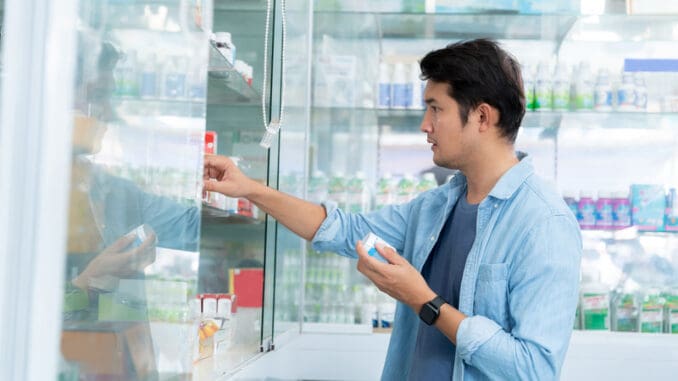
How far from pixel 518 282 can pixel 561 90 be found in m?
2.05

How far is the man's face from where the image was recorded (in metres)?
2.22

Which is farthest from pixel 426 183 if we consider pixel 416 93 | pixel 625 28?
pixel 625 28

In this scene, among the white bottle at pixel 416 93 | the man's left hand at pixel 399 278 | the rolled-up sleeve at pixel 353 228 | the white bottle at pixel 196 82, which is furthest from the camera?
the white bottle at pixel 416 93


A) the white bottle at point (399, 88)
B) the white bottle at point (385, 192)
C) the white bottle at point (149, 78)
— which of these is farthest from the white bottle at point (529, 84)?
the white bottle at point (149, 78)

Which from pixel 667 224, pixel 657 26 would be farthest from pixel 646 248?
pixel 657 26

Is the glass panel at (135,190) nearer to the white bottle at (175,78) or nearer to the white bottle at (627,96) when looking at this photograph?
the white bottle at (175,78)

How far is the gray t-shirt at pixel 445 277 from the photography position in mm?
2168

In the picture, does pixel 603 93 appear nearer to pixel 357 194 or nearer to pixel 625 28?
pixel 625 28

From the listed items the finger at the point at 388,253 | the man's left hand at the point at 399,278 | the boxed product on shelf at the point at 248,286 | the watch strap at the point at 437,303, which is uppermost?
the finger at the point at 388,253

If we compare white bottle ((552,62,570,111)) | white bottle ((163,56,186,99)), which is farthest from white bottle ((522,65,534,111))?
white bottle ((163,56,186,99))

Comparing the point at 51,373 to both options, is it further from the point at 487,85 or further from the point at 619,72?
the point at 619,72

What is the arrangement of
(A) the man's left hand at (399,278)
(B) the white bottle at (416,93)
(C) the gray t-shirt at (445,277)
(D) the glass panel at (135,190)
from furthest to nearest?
(B) the white bottle at (416,93), (C) the gray t-shirt at (445,277), (A) the man's left hand at (399,278), (D) the glass panel at (135,190)

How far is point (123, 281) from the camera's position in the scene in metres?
1.10

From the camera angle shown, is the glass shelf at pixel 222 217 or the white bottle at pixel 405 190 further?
the white bottle at pixel 405 190
